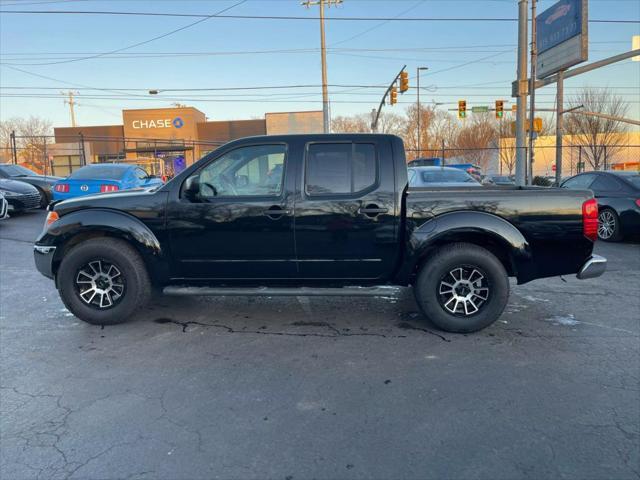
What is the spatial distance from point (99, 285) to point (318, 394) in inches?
107

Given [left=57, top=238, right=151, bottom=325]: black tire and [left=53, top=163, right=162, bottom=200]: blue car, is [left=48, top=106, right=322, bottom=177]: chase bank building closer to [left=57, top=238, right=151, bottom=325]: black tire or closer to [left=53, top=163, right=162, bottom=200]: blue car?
[left=53, top=163, right=162, bottom=200]: blue car

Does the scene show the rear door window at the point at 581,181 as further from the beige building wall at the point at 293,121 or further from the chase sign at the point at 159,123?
the chase sign at the point at 159,123

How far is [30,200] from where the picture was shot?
13609 mm

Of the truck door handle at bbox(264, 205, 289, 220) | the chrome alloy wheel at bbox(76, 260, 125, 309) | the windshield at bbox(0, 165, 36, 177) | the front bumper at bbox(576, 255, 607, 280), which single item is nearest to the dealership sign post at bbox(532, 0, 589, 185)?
the front bumper at bbox(576, 255, 607, 280)

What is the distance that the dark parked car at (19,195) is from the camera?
43.4ft

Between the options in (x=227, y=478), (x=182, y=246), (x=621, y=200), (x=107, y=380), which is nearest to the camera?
(x=227, y=478)

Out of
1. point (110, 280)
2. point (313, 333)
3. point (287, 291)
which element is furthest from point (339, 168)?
point (110, 280)

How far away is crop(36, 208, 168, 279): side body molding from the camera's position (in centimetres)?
479

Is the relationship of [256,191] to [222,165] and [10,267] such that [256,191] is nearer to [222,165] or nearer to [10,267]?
[222,165]

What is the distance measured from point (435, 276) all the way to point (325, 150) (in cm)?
162

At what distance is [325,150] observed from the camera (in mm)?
4836

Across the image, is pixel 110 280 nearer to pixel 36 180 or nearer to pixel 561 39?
pixel 36 180

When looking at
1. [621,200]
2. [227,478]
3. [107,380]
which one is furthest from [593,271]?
[621,200]

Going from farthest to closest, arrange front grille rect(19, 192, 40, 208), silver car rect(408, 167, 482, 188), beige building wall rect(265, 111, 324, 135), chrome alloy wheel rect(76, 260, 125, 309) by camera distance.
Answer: beige building wall rect(265, 111, 324, 135), front grille rect(19, 192, 40, 208), silver car rect(408, 167, 482, 188), chrome alloy wheel rect(76, 260, 125, 309)
